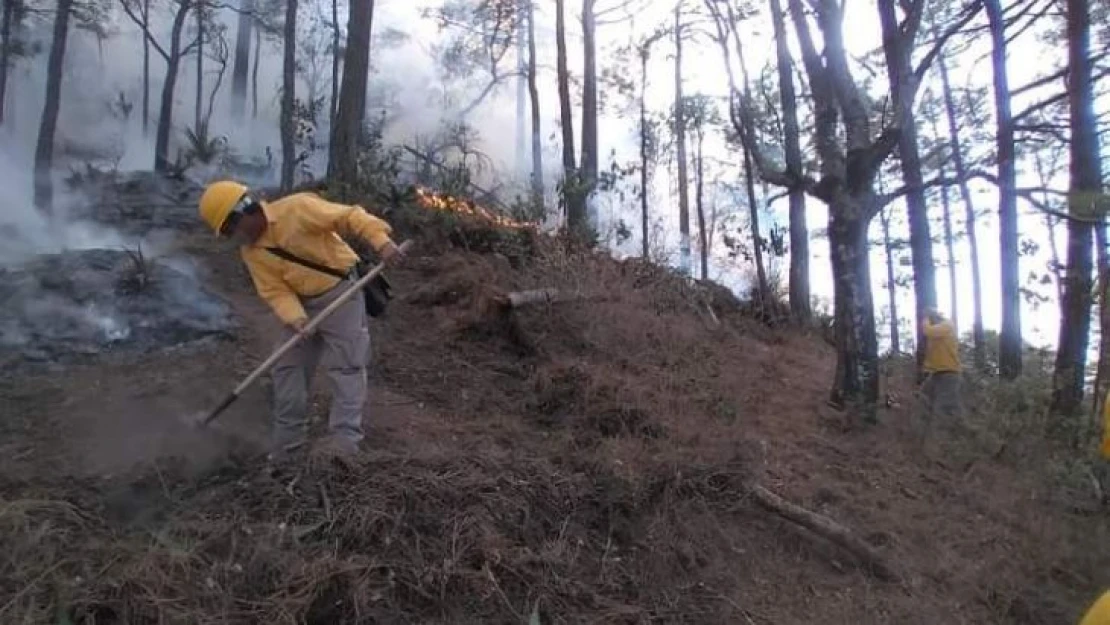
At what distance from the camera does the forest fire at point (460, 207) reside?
997 centimetres

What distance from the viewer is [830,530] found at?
4.64m

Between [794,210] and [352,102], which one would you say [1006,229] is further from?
[352,102]

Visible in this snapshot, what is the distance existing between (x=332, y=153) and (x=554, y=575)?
8470 mm

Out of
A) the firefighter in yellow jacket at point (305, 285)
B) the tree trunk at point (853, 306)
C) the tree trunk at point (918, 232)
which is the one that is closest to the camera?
the firefighter in yellow jacket at point (305, 285)

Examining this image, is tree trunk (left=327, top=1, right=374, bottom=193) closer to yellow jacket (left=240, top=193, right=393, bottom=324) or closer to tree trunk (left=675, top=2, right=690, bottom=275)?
yellow jacket (left=240, top=193, right=393, bottom=324)

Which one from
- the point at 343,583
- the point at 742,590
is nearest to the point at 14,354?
the point at 343,583

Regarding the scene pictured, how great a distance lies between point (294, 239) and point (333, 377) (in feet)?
2.47

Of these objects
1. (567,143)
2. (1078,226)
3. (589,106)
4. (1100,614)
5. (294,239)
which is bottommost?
(1100,614)

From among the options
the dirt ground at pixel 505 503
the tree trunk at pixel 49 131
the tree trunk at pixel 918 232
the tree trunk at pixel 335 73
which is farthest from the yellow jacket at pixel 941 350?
the tree trunk at pixel 49 131

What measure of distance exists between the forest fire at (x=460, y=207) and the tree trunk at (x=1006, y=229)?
6876 mm

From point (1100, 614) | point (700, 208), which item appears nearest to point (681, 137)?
point (700, 208)

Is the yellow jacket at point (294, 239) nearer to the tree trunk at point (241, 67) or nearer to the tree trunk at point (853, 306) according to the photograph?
the tree trunk at point (853, 306)

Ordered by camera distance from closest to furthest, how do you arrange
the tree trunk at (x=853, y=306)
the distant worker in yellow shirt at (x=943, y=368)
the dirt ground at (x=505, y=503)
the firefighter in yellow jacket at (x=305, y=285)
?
the dirt ground at (x=505, y=503) → the firefighter in yellow jacket at (x=305, y=285) → the tree trunk at (x=853, y=306) → the distant worker in yellow shirt at (x=943, y=368)

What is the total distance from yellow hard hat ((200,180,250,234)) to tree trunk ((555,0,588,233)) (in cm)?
682
